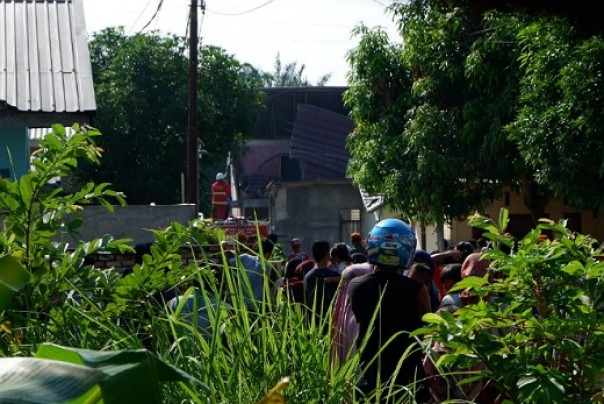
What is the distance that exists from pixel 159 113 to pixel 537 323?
37.6 metres

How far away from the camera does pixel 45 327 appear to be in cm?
393

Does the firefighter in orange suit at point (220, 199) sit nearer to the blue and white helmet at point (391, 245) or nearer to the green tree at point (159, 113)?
the green tree at point (159, 113)

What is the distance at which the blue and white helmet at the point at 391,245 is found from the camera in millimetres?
5887

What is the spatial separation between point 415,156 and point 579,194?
534 centimetres

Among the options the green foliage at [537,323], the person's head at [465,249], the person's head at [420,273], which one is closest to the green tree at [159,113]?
the person's head at [465,249]

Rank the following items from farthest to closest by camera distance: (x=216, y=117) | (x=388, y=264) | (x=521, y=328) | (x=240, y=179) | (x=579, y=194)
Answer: (x=240, y=179) → (x=216, y=117) → (x=579, y=194) → (x=388, y=264) → (x=521, y=328)

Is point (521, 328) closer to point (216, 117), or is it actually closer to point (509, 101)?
point (509, 101)

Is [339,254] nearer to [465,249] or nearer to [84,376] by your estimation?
[465,249]

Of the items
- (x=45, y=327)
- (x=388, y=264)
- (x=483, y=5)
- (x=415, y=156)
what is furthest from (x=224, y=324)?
(x=415, y=156)

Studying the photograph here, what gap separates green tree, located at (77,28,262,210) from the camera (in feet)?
133

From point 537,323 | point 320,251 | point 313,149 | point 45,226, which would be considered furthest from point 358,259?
point 313,149

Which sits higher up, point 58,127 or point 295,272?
point 58,127

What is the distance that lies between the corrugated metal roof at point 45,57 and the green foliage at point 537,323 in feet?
21.0

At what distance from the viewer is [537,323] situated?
4219 millimetres
